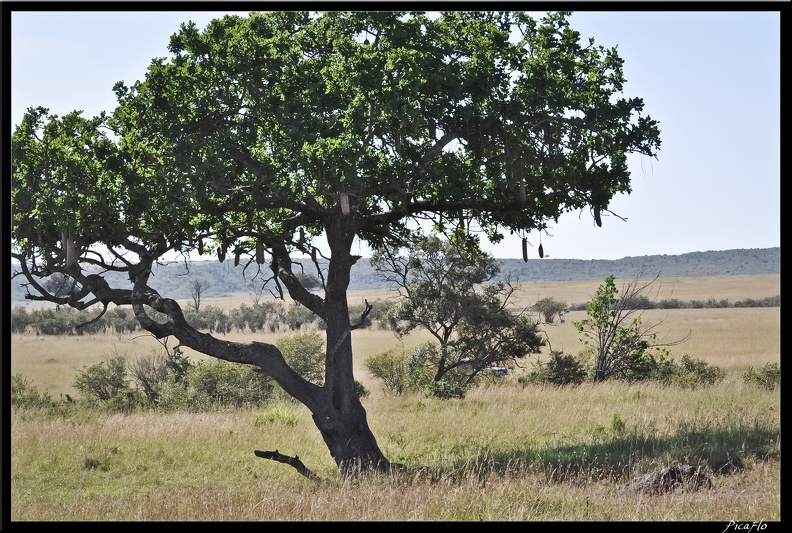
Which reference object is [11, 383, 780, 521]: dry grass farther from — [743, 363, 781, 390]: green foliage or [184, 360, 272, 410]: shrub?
[184, 360, 272, 410]: shrub

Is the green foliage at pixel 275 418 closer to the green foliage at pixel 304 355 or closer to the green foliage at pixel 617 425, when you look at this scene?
the green foliage at pixel 617 425

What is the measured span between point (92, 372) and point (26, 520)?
86.6ft

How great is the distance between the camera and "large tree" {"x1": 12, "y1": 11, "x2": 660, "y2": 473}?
10.2 meters

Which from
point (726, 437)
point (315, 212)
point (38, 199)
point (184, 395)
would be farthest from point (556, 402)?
point (184, 395)

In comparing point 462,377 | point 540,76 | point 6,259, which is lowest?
point 462,377

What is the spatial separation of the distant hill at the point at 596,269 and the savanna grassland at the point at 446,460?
130 metres

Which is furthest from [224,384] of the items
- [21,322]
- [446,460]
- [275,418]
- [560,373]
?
[21,322]

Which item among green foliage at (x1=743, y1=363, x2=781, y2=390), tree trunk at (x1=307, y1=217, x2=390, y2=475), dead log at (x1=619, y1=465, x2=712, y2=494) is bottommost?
green foliage at (x1=743, y1=363, x2=781, y2=390)

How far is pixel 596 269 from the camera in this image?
545 feet

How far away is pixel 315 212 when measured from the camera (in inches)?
483

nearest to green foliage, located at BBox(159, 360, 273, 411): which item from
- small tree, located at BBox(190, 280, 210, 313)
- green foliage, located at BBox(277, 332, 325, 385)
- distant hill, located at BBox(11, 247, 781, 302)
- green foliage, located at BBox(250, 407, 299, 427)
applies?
green foliage, located at BBox(277, 332, 325, 385)

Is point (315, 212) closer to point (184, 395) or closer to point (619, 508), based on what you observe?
point (619, 508)

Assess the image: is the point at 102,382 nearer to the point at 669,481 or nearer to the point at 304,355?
the point at 304,355

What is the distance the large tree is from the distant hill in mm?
136637
